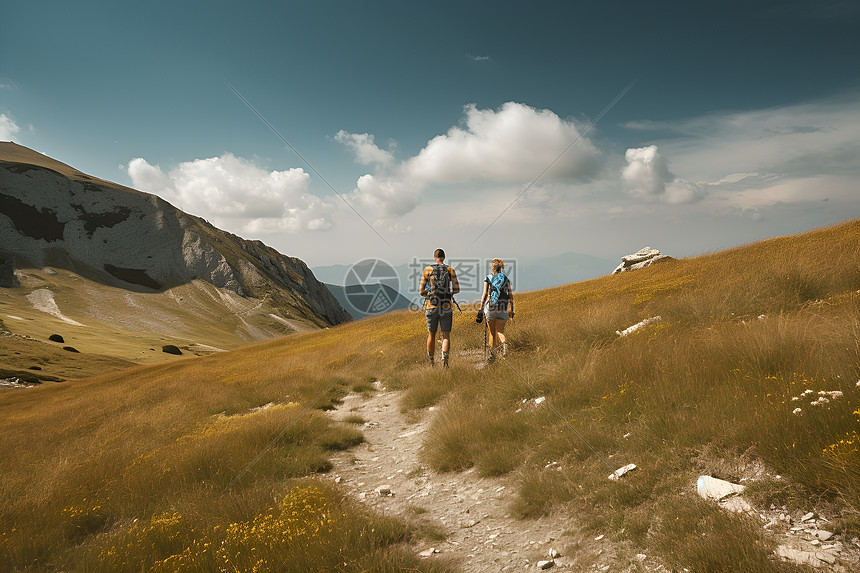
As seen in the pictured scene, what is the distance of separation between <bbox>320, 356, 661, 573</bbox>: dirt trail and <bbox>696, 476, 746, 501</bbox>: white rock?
92cm

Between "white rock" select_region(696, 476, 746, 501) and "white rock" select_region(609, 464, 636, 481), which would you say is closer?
"white rock" select_region(696, 476, 746, 501)

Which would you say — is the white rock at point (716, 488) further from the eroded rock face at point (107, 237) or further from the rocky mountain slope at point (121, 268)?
the eroded rock face at point (107, 237)

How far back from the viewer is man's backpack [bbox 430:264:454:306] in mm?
12008

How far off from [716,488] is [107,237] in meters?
189

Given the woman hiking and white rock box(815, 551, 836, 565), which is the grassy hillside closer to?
white rock box(815, 551, 836, 565)

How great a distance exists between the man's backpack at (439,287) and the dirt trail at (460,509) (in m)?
3.81

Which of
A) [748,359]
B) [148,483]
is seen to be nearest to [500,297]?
[748,359]

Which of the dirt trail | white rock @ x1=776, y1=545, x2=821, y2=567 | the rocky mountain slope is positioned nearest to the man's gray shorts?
the dirt trail

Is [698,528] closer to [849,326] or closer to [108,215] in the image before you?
[849,326]

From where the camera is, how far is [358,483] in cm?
659

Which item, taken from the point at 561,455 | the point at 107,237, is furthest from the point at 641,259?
the point at 107,237

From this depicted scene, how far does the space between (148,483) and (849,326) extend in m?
10.5

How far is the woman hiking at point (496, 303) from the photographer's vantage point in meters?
11.0

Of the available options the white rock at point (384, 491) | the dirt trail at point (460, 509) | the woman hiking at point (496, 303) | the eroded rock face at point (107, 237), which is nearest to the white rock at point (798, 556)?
the dirt trail at point (460, 509)
